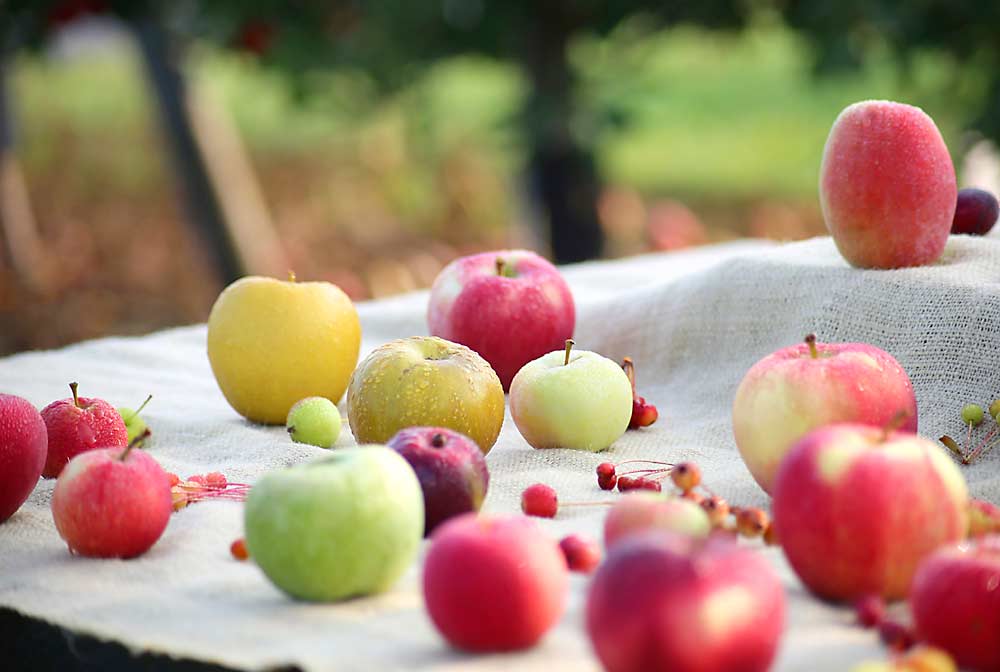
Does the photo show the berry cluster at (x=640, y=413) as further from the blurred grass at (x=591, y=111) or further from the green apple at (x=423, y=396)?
the blurred grass at (x=591, y=111)

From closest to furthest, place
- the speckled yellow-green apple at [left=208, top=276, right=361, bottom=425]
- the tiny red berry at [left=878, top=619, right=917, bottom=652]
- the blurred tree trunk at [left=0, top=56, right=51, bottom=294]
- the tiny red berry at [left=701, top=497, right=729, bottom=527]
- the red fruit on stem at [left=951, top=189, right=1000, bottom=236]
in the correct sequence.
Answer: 1. the tiny red berry at [left=878, top=619, right=917, bottom=652]
2. the tiny red berry at [left=701, top=497, right=729, bottom=527]
3. the speckled yellow-green apple at [left=208, top=276, right=361, bottom=425]
4. the red fruit on stem at [left=951, top=189, right=1000, bottom=236]
5. the blurred tree trunk at [left=0, top=56, right=51, bottom=294]

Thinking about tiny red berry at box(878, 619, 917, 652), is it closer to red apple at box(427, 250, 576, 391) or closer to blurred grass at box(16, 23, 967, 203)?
red apple at box(427, 250, 576, 391)

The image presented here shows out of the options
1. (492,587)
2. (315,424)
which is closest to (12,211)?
(315,424)

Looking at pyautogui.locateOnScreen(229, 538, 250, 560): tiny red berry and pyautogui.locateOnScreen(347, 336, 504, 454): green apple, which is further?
pyautogui.locateOnScreen(347, 336, 504, 454): green apple

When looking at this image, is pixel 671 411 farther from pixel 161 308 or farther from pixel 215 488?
pixel 161 308

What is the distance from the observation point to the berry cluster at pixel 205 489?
1.75 m

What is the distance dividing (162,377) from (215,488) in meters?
0.90

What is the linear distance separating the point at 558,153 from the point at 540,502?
A: 3161 mm

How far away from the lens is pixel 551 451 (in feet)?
6.55

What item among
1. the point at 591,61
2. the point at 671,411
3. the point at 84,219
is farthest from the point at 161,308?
the point at 671,411

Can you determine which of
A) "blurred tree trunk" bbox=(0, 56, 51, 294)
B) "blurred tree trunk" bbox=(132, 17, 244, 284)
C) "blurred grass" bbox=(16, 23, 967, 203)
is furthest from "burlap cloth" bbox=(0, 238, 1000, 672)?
"blurred tree trunk" bbox=(0, 56, 51, 294)

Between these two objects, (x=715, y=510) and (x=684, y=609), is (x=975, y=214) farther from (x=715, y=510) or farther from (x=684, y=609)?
(x=684, y=609)

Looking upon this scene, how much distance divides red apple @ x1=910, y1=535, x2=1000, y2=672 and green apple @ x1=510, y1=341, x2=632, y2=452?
84cm

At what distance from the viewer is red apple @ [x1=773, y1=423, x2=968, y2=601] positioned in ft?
4.23
